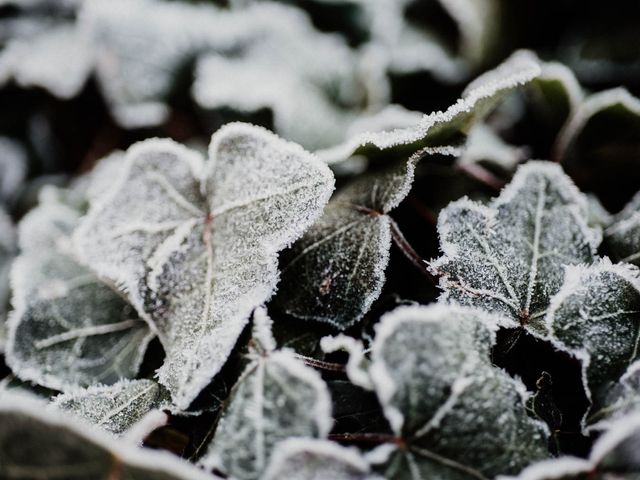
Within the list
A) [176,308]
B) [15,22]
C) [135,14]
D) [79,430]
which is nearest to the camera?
[79,430]

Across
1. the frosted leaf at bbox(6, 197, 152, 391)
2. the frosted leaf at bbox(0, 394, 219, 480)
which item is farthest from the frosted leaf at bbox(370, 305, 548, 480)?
the frosted leaf at bbox(6, 197, 152, 391)

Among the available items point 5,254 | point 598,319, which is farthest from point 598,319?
point 5,254

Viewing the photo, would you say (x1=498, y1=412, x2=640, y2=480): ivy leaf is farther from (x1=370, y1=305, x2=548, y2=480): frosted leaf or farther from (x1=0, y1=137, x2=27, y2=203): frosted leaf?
(x1=0, y1=137, x2=27, y2=203): frosted leaf

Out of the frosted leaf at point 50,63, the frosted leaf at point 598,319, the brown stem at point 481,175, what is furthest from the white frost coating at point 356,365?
the frosted leaf at point 50,63

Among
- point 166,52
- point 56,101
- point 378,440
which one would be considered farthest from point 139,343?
point 56,101

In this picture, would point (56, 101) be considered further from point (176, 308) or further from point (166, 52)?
point (176, 308)

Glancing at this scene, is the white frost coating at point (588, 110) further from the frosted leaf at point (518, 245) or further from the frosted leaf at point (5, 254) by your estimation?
the frosted leaf at point (5, 254)
